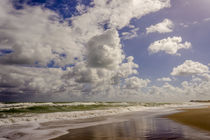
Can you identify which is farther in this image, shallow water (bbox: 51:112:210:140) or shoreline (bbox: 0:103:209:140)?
shoreline (bbox: 0:103:209:140)

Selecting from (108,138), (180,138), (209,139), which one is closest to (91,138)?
(108,138)

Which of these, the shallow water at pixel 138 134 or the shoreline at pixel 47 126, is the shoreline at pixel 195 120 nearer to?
the shallow water at pixel 138 134

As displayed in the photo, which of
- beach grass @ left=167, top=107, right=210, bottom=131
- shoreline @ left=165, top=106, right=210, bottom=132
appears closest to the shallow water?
shoreline @ left=165, top=106, right=210, bottom=132

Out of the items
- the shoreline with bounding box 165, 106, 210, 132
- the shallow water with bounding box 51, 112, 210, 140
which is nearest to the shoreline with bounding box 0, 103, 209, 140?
the shallow water with bounding box 51, 112, 210, 140

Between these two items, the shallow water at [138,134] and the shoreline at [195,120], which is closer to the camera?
the shallow water at [138,134]

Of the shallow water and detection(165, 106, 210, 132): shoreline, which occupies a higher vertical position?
the shallow water

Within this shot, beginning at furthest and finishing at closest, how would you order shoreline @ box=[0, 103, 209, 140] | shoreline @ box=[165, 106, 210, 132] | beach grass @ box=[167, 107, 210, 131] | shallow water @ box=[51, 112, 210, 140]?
1. beach grass @ box=[167, 107, 210, 131]
2. shoreline @ box=[165, 106, 210, 132]
3. shoreline @ box=[0, 103, 209, 140]
4. shallow water @ box=[51, 112, 210, 140]

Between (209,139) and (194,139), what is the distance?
0.85 metres

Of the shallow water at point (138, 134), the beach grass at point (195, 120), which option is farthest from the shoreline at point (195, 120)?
the shallow water at point (138, 134)

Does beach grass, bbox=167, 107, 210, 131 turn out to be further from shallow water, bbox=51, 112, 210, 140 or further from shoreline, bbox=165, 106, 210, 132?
shallow water, bbox=51, 112, 210, 140

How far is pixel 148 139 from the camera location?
10.6 meters

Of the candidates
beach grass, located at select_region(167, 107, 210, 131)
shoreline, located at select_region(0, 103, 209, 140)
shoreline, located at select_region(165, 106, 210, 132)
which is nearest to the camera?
shoreline, located at select_region(0, 103, 209, 140)

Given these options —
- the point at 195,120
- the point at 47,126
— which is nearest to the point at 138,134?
the point at 47,126

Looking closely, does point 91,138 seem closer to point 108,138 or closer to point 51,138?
point 108,138
